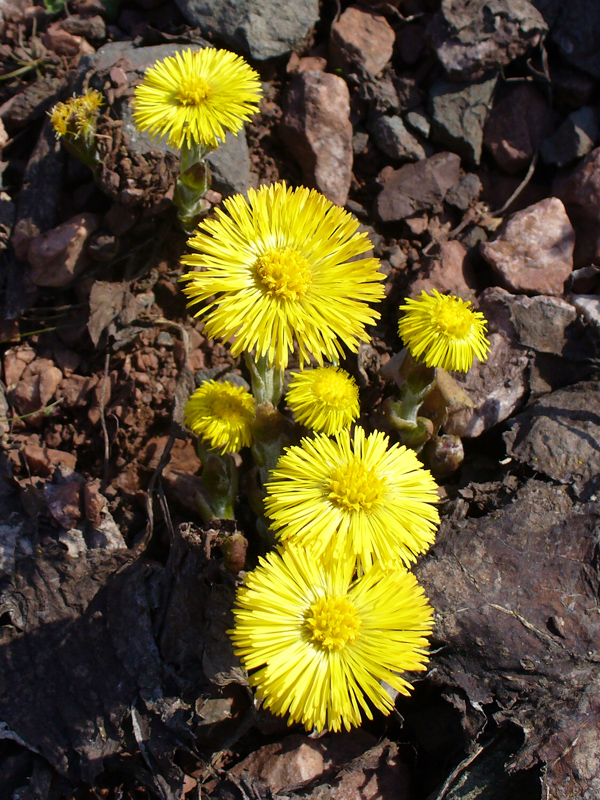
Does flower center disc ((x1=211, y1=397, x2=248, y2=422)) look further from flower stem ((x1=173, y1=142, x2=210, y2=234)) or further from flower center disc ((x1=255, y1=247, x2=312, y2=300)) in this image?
flower stem ((x1=173, y1=142, x2=210, y2=234))

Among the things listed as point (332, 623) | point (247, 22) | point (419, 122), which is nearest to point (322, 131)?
point (419, 122)

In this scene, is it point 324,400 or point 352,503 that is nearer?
point 352,503

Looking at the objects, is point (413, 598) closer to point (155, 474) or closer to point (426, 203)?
point (155, 474)

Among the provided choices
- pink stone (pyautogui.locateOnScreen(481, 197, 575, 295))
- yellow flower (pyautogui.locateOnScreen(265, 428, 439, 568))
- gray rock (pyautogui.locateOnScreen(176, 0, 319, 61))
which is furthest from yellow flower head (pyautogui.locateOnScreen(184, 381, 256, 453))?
gray rock (pyautogui.locateOnScreen(176, 0, 319, 61))

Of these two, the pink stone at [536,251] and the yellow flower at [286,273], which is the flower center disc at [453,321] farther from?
the pink stone at [536,251]

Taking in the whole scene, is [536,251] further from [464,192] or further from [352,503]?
[352,503]

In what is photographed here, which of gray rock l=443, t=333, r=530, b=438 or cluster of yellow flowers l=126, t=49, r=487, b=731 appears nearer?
cluster of yellow flowers l=126, t=49, r=487, b=731
